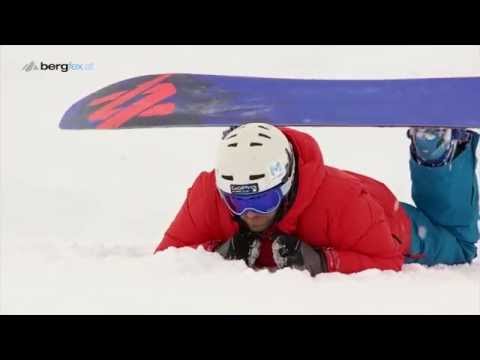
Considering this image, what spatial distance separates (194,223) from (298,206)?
408mm

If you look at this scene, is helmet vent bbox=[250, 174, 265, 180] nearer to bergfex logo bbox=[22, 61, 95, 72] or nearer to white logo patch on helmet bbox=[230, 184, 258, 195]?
white logo patch on helmet bbox=[230, 184, 258, 195]

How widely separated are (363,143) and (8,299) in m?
3.07

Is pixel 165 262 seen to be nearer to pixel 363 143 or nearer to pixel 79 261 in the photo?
pixel 79 261

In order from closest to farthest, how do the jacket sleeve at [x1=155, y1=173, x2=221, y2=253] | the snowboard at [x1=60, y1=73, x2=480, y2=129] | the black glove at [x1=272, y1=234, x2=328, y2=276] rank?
the black glove at [x1=272, y1=234, x2=328, y2=276] → the jacket sleeve at [x1=155, y1=173, x2=221, y2=253] → the snowboard at [x1=60, y1=73, x2=480, y2=129]

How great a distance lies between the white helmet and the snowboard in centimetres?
34

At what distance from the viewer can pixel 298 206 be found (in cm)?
316

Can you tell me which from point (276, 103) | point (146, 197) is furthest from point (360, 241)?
point (146, 197)

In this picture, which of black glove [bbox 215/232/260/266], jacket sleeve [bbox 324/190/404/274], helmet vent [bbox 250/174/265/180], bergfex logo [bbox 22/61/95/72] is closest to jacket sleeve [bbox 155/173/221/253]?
black glove [bbox 215/232/260/266]

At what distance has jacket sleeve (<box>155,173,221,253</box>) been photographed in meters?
3.30

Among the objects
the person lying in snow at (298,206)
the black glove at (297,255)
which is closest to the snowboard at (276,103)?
the person lying in snow at (298,206)

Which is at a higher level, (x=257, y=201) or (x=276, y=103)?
(x=276, y=103)

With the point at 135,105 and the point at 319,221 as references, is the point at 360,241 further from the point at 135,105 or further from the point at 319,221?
the point at 135,105
